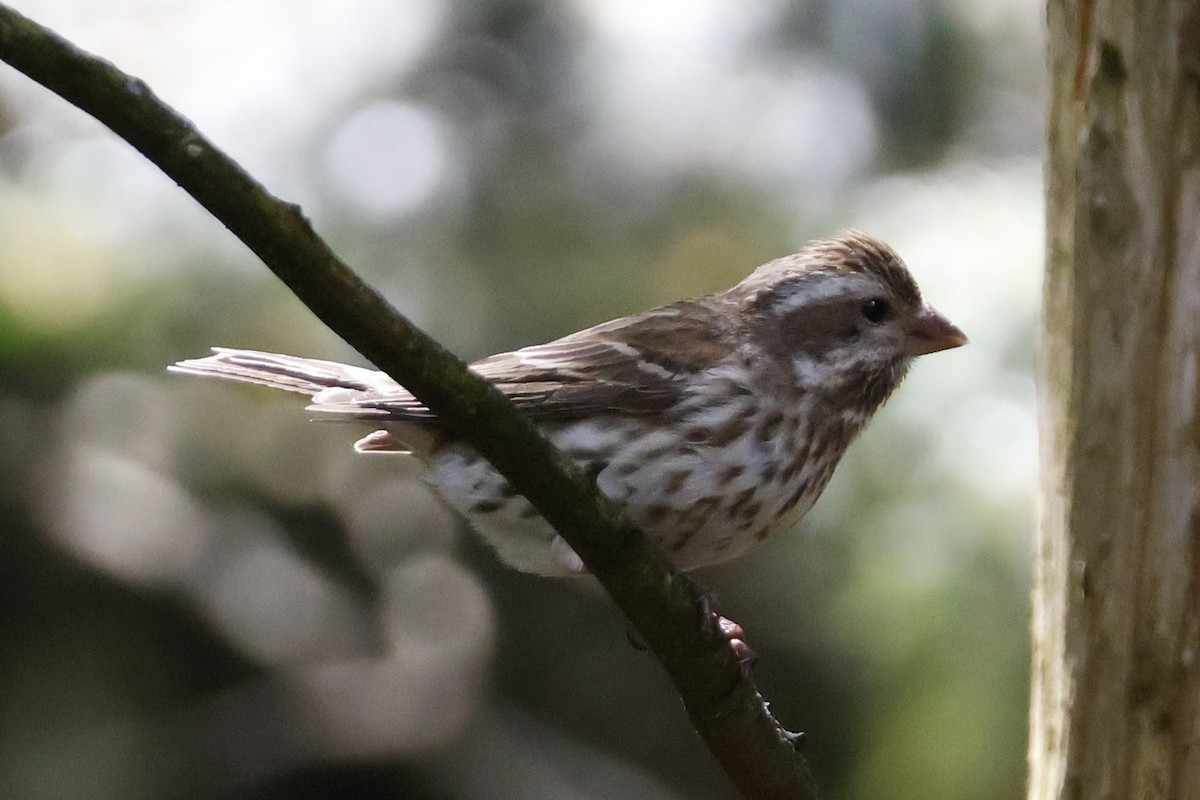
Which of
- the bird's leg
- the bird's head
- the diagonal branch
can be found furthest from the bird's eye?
the diagonal branch

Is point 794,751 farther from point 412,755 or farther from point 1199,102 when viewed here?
point 412,755

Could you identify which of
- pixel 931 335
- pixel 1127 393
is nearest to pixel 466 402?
pixel 1127 393

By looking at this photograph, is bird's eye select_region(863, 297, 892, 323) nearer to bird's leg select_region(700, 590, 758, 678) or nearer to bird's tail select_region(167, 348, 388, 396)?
bird's leg select_region(700, 590, 758, 678)

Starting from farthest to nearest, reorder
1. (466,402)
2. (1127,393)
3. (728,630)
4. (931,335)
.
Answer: (931,335) → (728,630) → (1127,393) → (466,402)

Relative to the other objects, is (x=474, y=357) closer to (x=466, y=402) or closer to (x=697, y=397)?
(x=697, y=397)

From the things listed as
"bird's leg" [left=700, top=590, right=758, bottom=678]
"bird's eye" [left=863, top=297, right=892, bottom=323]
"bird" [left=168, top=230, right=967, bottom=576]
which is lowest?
"bird's leg" [left=700, top=590, right=758, bottom=678]

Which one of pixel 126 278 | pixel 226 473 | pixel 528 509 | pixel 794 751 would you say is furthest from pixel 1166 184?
pixel 226 473

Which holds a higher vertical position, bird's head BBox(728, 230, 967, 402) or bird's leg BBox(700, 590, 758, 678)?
bird's head BBox(728, 230, 967, 402)
